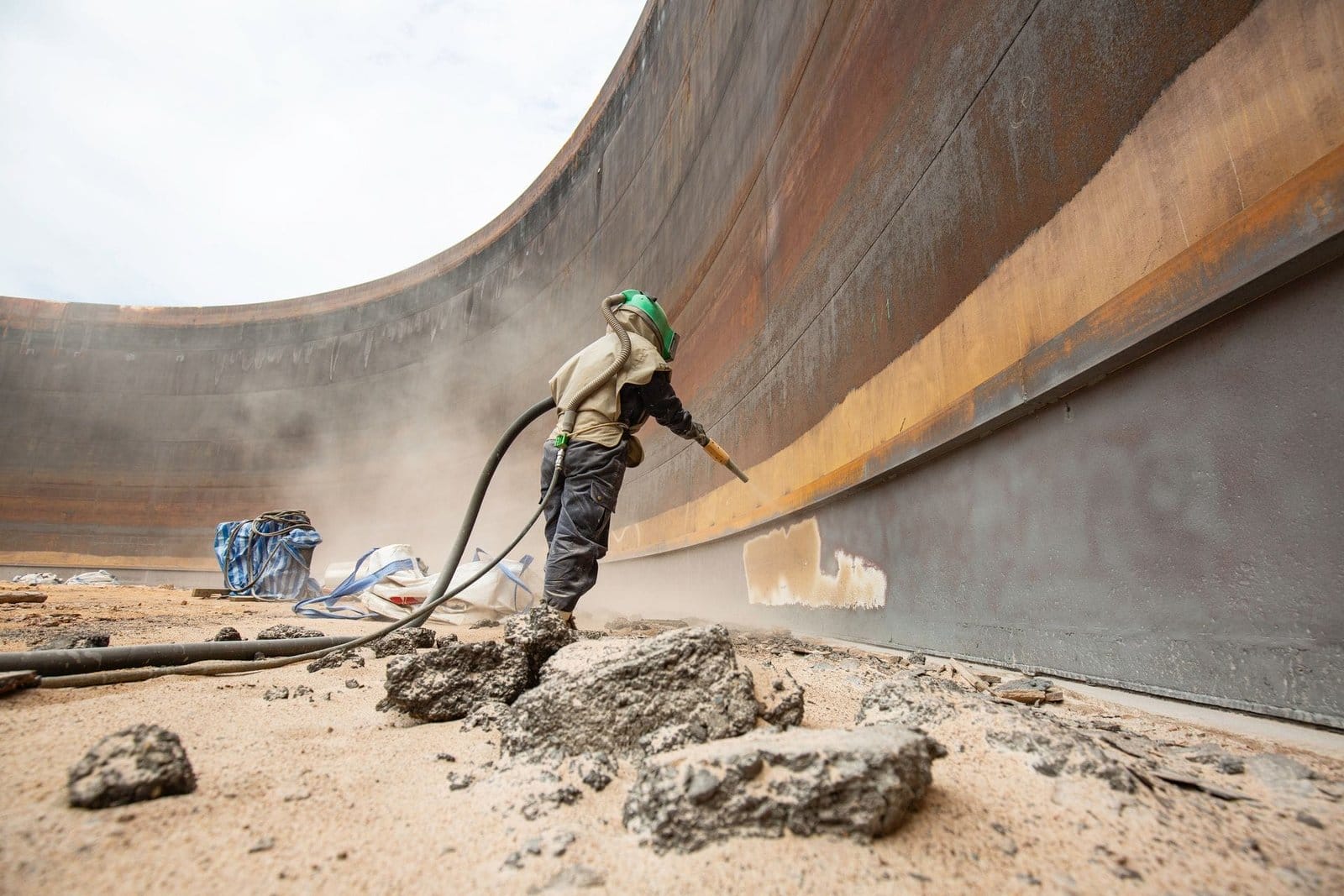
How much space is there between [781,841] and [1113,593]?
91cm

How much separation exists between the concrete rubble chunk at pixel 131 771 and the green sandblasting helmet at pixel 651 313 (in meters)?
1.93

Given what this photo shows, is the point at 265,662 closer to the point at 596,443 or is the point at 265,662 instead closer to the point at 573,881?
the point at 596,443

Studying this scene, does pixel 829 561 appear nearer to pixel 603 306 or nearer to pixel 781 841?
pixel 603 306

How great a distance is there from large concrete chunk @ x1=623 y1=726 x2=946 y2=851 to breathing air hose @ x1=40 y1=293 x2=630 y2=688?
1187mm

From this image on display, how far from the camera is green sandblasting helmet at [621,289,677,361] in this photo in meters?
2.39

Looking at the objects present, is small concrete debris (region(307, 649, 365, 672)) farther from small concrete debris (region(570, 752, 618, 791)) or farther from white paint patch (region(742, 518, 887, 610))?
white paint patch (region(742, 518, 887, 610))

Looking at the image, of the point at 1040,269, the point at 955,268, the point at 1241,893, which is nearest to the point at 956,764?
the point at 1241,893

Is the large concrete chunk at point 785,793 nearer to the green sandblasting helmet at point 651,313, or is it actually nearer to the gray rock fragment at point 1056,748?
the gray rock fragment at point 1056,748

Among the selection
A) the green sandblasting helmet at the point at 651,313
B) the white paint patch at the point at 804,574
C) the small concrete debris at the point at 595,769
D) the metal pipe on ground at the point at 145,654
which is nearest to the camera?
the small concrete debris at the point at 595,769

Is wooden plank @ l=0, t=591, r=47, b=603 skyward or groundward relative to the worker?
groundward

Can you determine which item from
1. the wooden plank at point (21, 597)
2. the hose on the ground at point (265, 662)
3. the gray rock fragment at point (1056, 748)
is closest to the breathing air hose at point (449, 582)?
the hose on the ground at point (265, 662)

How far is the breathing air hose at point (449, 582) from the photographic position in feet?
4.05

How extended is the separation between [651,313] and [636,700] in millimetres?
1761

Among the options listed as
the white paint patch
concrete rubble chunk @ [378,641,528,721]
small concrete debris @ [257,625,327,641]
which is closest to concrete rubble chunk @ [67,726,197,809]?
concrete rubble chunk @ [378,641,528,721]
